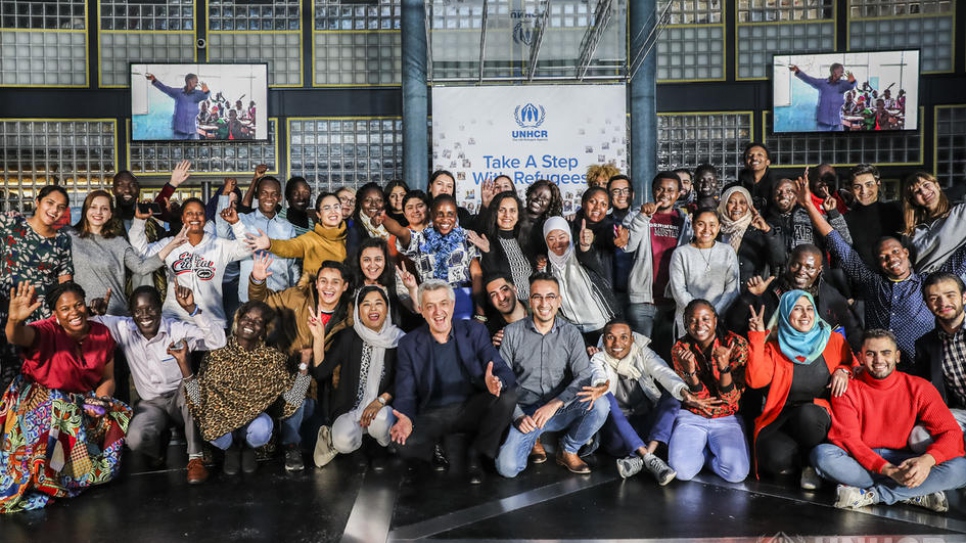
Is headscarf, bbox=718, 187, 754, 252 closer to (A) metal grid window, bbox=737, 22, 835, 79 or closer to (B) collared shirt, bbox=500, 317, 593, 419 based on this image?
(B) collared shirt, bbox=500, 317, 593, 419

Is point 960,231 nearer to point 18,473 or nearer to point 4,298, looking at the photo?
point 18,473

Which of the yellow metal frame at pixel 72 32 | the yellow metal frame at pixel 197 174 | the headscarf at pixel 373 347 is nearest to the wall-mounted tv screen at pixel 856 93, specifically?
the yellow metal frame at pixel 197 174

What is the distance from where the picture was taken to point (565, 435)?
4945 millimetres

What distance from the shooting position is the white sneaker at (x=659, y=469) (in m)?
4.53

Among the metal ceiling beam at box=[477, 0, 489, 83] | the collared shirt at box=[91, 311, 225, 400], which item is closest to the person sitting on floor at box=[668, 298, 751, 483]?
the collared shirt at box=[91, 311, 225, 400]

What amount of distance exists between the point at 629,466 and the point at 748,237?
197 cm

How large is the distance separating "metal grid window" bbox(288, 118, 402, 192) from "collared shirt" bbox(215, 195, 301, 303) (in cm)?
359

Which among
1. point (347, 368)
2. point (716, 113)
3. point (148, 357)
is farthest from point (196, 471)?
point (716, 113)

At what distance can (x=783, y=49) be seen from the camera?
9727mm

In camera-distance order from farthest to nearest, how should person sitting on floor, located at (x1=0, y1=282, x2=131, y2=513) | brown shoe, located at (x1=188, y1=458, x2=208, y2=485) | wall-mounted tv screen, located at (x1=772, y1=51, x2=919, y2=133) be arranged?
wall-mounted tv screen, located at (x1=772, y1=51, x2=919, y2=133) → brown shoe, located at (x1=188, y1=458, x2=208, y2=485) → person sitting on floor, located at (x1=0, y1=282, x2=131, y2=513)

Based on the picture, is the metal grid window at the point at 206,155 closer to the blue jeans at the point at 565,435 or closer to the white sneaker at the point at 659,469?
the blue jeans at the point at 565,435

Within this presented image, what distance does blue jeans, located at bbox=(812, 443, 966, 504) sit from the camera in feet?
13.7

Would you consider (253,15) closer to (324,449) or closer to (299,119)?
(299,119)

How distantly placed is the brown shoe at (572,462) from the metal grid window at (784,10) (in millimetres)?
6794
